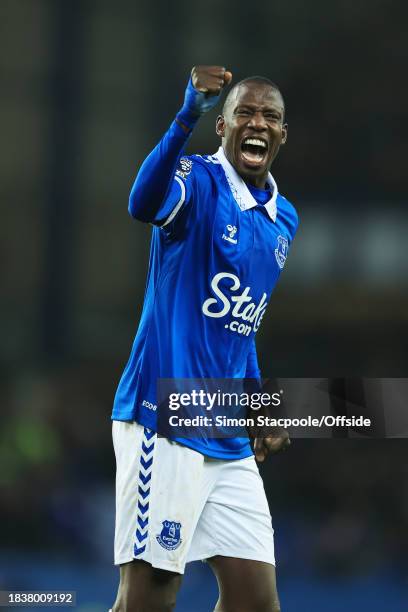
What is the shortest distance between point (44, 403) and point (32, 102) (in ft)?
12.1

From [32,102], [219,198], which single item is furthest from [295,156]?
[219,198]

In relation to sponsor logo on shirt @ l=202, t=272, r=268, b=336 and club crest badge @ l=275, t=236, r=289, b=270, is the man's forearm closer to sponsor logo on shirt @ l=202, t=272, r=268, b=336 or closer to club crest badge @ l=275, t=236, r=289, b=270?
sponsor logo on shirt @ l=202, t=272, r=268, b=336

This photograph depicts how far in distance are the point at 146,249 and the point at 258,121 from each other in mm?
7463

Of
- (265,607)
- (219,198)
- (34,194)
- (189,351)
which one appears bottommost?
(265,607)

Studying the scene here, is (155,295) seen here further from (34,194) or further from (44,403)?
(34,194)

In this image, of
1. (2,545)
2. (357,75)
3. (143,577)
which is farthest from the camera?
(357,75)

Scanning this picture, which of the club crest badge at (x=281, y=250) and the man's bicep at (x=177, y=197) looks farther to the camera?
the club crest badge at (x=281, y=250)

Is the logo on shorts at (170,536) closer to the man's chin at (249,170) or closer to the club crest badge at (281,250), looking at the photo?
the club crest badge at (281,250)

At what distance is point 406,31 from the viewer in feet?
39.1

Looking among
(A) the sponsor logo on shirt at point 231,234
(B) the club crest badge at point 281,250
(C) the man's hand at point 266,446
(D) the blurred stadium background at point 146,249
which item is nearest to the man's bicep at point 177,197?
(A) the sponsor logo on shirt at point 231,234

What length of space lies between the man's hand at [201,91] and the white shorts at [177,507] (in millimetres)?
1006

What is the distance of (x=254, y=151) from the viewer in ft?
12.1

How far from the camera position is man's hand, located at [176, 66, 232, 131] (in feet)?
10.1

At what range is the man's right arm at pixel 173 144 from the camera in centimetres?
309
